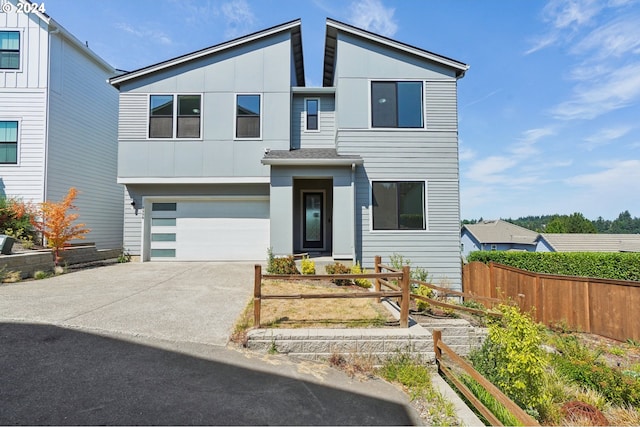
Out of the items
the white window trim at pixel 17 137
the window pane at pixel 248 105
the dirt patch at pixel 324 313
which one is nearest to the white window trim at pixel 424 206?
the dirt patch at pixel 324 313

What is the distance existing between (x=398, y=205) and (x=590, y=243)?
31.5m

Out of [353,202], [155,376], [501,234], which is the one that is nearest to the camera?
[155,376]

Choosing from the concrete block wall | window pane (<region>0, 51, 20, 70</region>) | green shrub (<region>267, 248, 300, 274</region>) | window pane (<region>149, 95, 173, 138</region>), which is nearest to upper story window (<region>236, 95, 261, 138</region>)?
window pane (<region>149, 95, 173, 138</region>)

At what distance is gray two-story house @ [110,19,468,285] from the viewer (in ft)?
32.8

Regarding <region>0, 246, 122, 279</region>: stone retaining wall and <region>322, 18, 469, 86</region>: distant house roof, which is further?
<region>322, 18, 469, 86</region>: distant house roof

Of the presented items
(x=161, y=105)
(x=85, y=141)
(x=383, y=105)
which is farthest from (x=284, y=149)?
(x=85, y=141)

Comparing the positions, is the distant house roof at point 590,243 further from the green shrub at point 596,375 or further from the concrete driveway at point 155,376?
the concrete driveway at point 155,376

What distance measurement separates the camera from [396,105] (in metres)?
10.4

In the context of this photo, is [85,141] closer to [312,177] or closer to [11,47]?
[11,47]

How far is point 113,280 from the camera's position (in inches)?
308

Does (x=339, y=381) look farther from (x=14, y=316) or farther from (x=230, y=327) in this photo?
(x=14, y=316)

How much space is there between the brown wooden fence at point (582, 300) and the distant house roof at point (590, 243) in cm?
2616

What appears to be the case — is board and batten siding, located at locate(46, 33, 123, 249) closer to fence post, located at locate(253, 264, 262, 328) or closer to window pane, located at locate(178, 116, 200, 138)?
window pane, located at locate(178, 116, 200, 138)

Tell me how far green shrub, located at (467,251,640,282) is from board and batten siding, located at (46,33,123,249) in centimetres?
1689
